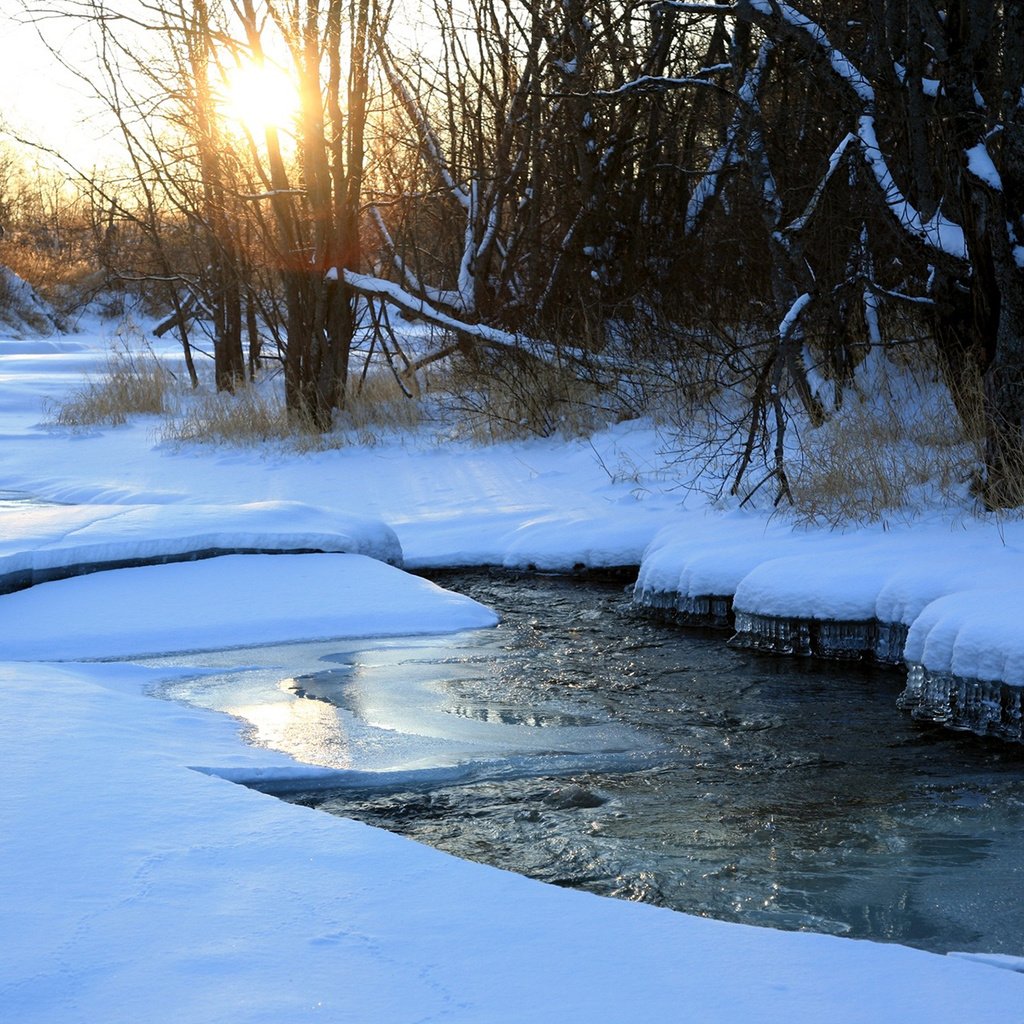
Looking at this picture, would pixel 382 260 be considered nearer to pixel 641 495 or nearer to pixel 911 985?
pixel 641 495

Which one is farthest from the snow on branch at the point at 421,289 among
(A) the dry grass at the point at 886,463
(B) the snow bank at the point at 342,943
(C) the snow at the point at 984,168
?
(B) the snow bank at the point at 342,943

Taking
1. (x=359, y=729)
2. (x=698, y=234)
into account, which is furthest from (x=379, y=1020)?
(x=698, y=234)

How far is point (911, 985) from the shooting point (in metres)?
2.21

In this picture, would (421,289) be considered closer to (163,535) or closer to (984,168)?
(163,535)

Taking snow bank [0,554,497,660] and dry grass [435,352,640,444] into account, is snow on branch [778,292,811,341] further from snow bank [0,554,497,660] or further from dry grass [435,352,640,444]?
dry grass [435,352,640,444]

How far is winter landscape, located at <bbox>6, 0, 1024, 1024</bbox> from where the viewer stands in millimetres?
2350

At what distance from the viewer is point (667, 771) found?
12.7 ft

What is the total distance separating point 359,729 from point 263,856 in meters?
1.48

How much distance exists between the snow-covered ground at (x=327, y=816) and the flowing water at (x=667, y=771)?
12.3 inches

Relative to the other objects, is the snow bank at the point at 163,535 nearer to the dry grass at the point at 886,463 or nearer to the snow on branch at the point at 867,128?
the dry grass at the point at 886,463

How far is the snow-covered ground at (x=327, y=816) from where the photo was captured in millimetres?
2111

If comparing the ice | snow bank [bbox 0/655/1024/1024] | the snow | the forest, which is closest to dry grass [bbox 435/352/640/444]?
the forest

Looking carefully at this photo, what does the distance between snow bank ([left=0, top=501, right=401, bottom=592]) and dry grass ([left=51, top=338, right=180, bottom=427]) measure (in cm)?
665

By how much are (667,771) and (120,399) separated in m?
11.6
